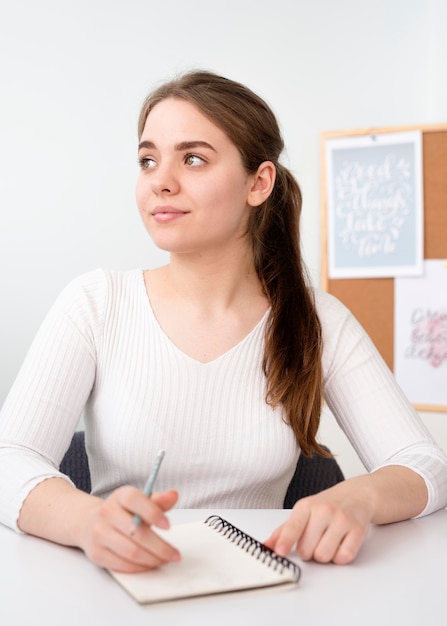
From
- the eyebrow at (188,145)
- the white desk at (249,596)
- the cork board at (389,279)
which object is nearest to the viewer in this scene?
the white desk at (249,596)

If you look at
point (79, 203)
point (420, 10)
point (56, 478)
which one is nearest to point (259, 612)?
point (56, 478)

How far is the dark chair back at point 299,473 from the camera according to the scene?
153 cm

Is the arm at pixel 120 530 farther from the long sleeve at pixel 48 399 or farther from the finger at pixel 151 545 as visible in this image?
the long sleeve at pixel 48 399

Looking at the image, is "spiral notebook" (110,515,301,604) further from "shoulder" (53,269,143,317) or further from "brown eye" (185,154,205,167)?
"brown eye" (185,154,205,167)

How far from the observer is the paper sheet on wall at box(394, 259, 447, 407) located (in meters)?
2.45

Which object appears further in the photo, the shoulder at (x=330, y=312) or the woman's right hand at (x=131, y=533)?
the shoulder at (x=330, y=312)

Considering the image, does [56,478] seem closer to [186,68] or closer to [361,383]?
[361,383]

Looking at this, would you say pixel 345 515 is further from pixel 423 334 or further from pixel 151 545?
pixel 423 334

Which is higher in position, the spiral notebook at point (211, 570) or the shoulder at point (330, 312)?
the shoulder at point (330, 312)

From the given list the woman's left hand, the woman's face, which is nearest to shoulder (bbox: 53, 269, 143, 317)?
the woman's face

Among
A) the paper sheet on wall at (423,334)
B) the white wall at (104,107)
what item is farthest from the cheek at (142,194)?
the paper sheet on wall at (423,334)

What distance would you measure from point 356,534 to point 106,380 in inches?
22.3

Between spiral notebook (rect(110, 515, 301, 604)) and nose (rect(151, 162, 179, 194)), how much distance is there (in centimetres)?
59

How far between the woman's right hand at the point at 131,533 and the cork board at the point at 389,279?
173 cm
